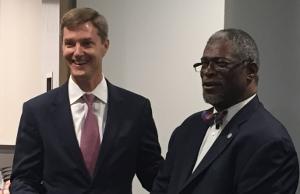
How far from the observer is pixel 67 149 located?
173 centimetres

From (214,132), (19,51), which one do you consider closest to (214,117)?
(214,132)

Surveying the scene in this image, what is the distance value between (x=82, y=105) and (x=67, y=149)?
171mm

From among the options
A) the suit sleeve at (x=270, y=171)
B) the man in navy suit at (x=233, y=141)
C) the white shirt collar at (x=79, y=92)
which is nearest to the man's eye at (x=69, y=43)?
the white shirt collar at (x=79, y=92)

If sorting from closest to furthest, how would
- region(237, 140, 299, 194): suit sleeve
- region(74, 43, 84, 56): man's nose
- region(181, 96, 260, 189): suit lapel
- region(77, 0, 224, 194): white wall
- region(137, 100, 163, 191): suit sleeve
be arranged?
region(237, 140, 299, 194): suit sleeve < region(181, 96, 260, 189): suit lapel < region(74, 43, 84, 56): man's nose < region(137, 100, 163, 191): suit sleeve < region(77, 0, 224, 194): white wall

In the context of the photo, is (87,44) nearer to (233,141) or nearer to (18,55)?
(233,141)

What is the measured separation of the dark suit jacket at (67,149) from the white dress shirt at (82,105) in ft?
0.07

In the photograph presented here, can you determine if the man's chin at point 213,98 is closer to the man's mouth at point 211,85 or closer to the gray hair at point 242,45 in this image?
the man's mouth at point 211,85

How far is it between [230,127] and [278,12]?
100 cm

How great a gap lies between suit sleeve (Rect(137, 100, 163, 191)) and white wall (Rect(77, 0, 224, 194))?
597mm

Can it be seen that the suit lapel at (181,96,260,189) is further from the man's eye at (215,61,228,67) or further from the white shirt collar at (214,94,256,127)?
the man's eye at (215,61,228,67)

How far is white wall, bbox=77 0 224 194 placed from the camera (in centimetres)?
242

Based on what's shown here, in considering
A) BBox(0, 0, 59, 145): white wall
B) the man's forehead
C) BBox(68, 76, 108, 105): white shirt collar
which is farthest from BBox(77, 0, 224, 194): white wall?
the man's forehead

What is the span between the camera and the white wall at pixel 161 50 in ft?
7.94

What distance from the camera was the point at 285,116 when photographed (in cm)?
233
